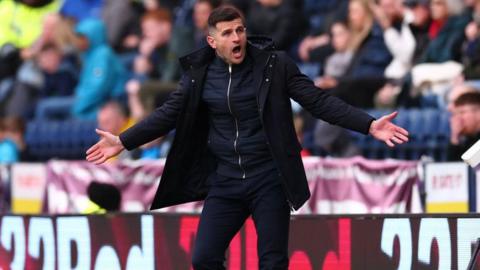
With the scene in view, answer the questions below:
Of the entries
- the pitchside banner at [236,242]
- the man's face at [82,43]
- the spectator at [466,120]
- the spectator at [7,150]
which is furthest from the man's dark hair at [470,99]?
the man's face at [82,43]

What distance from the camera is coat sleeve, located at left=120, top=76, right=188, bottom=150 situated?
8.80 m

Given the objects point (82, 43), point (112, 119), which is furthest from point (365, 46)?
point (82, 43)

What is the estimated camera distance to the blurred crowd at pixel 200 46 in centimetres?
1481

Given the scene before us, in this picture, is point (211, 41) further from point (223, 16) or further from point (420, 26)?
point (420, 26)

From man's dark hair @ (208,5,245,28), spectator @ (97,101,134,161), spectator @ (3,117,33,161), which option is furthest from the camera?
spectator @ (3,117,33,161)

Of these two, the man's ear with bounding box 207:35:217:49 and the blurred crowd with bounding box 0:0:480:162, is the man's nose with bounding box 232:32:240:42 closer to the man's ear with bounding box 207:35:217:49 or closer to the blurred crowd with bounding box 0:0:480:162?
the man's ear with bounding box 207:35:217:49

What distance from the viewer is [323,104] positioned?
846 centimetres

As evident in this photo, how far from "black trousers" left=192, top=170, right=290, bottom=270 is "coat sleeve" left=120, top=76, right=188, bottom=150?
0.47 m

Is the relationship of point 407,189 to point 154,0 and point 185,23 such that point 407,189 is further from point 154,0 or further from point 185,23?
point 154,0

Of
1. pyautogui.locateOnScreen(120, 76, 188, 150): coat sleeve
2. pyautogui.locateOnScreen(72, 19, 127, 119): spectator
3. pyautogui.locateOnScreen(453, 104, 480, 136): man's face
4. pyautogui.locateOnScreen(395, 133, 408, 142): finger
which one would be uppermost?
pyautogui.locateOnScreen(72, 19, 127, 119): spectator

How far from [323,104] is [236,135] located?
0.60 metres

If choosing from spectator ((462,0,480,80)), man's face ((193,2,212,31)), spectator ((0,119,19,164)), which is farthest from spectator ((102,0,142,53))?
spectator ((462,0,480,80))

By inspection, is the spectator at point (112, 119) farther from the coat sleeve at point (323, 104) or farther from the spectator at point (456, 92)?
the coat sleeve at point (323, 104)

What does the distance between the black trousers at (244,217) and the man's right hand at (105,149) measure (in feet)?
2.20
